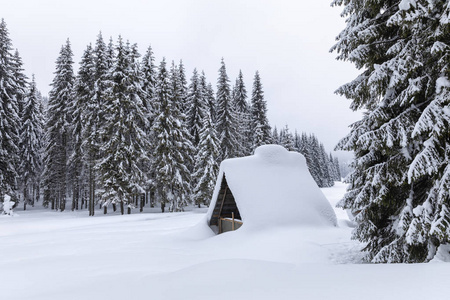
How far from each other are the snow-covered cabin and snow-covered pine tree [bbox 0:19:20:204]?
24.1 m

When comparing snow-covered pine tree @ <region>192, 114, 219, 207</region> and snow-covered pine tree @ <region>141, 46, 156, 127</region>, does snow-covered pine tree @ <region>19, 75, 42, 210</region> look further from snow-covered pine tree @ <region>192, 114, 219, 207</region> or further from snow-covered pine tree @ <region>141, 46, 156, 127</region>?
snow-covered pine tree @ <region>192, 114, 219, 207</region>

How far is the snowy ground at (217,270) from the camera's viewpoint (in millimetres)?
3760

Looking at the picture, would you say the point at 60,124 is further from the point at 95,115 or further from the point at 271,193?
the point at 271,193

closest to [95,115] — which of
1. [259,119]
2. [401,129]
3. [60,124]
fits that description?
[60,124]

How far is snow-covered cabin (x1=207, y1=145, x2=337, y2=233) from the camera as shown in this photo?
33.3ft

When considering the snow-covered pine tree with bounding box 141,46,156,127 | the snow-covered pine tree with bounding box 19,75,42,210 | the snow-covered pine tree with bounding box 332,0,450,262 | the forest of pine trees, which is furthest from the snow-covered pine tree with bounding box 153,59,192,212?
the snow-covered pine tree with bounding box 332,0,450,262

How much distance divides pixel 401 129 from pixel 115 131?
25.8m

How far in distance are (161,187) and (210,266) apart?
77.5 feet

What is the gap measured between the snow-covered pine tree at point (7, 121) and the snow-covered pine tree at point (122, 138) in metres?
8.85

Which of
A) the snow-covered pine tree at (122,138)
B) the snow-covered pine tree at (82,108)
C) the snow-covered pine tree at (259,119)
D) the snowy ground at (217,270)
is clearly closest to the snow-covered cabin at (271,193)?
the snowy ground at (217,270)

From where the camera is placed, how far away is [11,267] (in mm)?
7723

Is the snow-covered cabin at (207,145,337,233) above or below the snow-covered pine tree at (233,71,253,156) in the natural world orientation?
below

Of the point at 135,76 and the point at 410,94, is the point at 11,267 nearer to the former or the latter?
the point at 410,94

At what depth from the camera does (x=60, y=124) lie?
106ft
